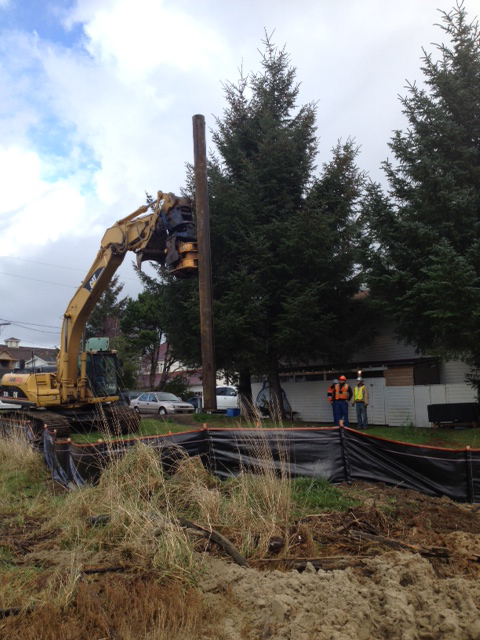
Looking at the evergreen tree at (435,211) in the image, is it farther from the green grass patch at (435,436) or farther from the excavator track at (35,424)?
the excavator track at (35,424)

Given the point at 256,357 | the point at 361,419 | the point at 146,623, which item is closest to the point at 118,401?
the point at 256,357

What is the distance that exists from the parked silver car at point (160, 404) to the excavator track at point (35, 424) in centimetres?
1279

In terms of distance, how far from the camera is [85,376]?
1584 centimetres

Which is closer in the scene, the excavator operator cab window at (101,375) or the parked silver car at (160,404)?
the excavator operator cab window at (101,375)

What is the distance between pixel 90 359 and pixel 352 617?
1270 centimetres

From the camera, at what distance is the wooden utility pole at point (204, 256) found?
8.45 m

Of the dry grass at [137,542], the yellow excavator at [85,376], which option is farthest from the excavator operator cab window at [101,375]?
the dry grass at [137,542]

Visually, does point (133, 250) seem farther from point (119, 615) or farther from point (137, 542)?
point (119, 615)

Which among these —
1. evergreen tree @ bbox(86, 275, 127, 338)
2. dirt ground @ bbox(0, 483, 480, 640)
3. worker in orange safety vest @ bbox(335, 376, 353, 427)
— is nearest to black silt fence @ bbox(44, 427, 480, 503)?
dirt ground @ bbox(0, 483, 480, 640)

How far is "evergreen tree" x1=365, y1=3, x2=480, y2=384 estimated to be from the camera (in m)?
14.1

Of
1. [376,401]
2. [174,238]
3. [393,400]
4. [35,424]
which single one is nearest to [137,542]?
[174,238]

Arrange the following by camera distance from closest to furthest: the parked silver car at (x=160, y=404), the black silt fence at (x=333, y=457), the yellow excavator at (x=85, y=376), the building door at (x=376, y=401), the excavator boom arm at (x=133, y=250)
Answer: the black silt fence at (x=333, y=457), the excavator boom arm at (x=133, y=250), the yellow excavator at (x=85, y=376), the building door at (x=376, y=401), the parked silver car at (x=160, y=404)

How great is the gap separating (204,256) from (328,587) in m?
4.92

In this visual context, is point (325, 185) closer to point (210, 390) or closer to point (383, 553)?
point (210, 390)
